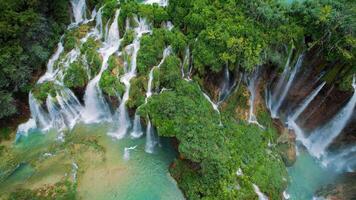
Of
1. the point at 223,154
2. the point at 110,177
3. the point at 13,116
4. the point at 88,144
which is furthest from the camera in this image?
the point at 13,116

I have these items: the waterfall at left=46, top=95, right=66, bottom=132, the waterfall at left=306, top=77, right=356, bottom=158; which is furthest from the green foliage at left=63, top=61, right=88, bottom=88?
the waterfall at left=306, top=77, right=356, bottom=158

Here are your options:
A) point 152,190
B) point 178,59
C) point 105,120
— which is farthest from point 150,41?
point 152,190

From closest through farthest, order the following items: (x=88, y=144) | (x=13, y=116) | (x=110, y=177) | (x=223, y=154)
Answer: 1. (x=223, y=154)
2. (x=110, y=177)
3. (x=88, y=144)
4. (x=13, y=116)

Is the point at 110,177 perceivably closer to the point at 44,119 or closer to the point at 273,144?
the point at 44,119

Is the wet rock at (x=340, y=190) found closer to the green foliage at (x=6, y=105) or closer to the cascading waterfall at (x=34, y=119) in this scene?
the cascading waterfall at (x=34, y=119)

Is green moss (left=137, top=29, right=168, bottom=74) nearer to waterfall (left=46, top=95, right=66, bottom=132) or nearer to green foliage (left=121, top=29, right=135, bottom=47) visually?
green foliage (left=121, top=29, right=135, bottom=47)

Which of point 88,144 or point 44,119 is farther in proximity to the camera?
point 44,119

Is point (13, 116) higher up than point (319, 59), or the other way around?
point (319, 59)
